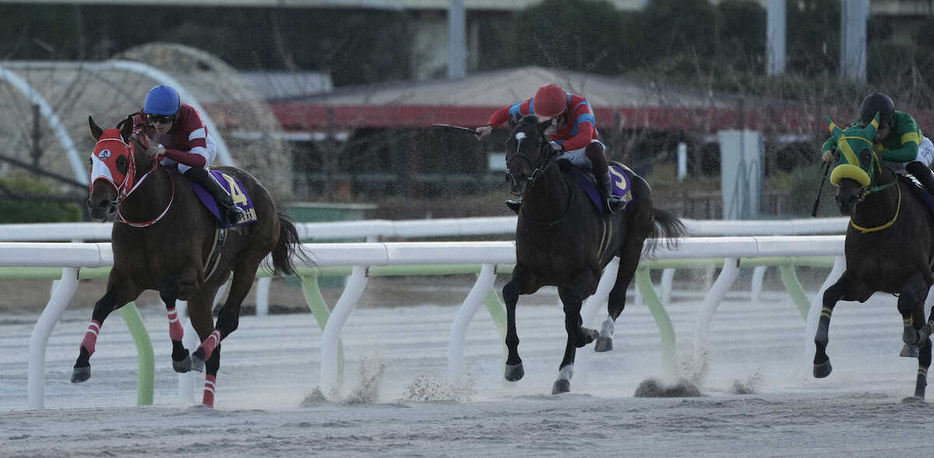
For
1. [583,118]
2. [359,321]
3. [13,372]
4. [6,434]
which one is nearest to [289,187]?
[359,321]

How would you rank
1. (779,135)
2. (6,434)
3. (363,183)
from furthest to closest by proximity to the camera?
(363,183)
(779,135)
(6,434)

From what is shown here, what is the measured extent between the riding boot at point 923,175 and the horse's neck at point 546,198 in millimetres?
2012

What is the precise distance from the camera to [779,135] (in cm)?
1947

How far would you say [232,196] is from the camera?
26.6ft

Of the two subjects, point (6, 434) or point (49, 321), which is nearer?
point (6, 434)

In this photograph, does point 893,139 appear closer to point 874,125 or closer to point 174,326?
point 874,125

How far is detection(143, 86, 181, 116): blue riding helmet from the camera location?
7611 millimetres

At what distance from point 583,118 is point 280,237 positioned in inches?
71.7

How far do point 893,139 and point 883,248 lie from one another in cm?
63

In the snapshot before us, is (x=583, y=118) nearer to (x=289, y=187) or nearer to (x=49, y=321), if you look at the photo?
(x=49, y=321)

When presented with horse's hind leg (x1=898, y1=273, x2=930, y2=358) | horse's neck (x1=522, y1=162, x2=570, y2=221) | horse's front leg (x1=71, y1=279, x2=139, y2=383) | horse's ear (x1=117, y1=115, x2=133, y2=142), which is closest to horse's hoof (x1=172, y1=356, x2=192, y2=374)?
horse's front leg (x1=71, y1=279, x2=139, y2=383)

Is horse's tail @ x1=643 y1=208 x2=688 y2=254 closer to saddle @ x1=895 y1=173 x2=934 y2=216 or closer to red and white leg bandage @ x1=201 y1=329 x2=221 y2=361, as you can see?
saddle @ x1=895 y1=173 x2=934 y2=216

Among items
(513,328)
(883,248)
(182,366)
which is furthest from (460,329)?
(883,248)

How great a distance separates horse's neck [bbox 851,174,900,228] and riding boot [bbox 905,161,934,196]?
1.10 ft
